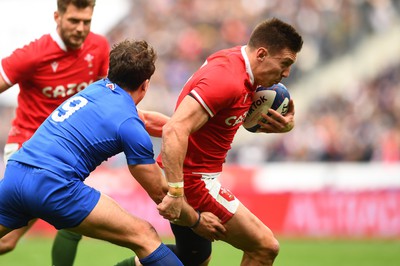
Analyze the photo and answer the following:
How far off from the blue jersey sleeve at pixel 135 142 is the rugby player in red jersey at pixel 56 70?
1578 millimetres

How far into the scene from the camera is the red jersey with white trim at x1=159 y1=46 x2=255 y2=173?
6262 mm

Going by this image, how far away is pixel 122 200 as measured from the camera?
14.5 m

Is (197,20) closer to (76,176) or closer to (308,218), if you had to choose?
(308,218)

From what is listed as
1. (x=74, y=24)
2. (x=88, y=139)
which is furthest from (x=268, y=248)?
(x=74, y=24)

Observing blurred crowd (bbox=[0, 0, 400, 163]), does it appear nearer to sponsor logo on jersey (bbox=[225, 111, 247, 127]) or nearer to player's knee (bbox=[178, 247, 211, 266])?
player's knee (bbox=[178, 247, 211, 266])

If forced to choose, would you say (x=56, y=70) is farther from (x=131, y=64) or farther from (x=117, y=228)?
(x=117, y=228)

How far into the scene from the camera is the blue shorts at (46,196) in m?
5.89

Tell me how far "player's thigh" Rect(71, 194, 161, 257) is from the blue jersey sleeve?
389mm

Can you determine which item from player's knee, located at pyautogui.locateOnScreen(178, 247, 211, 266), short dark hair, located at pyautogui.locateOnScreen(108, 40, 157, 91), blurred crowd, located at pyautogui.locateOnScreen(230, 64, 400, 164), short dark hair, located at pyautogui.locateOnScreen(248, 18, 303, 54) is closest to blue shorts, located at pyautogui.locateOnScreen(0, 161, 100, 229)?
short dark hair, located at pyautogui.locateOnScreen(108, 40, 157, 91)

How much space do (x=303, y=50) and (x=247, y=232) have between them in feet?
42.5

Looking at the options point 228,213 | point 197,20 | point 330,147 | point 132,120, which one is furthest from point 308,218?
point 132,120

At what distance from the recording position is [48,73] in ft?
25.8

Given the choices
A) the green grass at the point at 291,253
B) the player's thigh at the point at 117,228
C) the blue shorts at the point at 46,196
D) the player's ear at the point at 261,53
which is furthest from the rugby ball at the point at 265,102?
the green grass at the point at 291,253

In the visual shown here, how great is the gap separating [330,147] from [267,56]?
11094 millimetres
